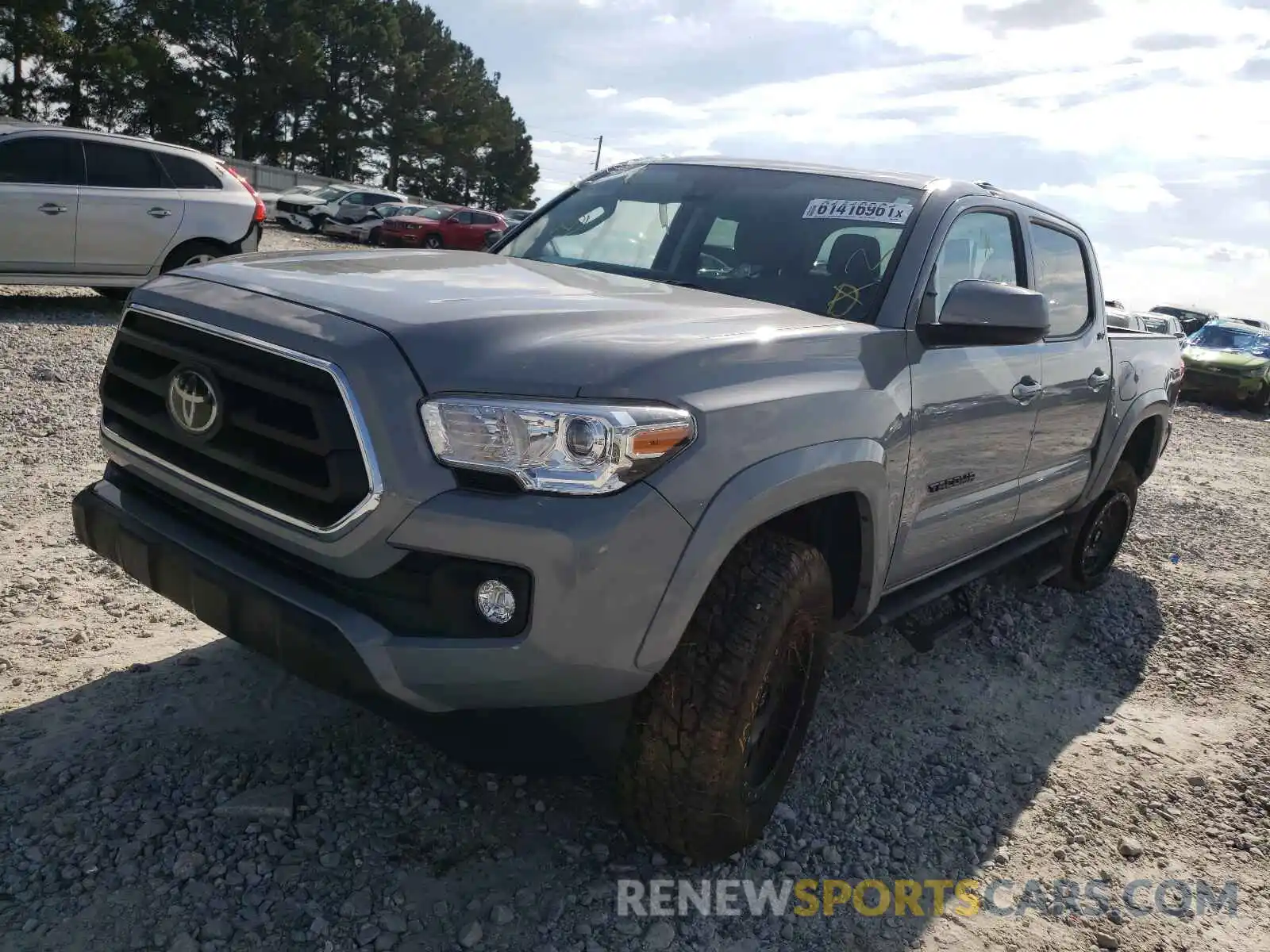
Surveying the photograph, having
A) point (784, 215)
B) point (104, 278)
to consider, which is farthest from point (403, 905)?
point (104, 278)

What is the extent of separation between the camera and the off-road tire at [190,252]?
30.7ft

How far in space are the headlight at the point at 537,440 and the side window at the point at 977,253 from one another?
1.53m

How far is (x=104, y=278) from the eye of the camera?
9094 mm

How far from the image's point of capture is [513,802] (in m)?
2.88

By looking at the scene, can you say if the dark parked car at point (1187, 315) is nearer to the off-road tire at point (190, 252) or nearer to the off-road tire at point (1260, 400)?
the off-road tire at point (1260, 400)

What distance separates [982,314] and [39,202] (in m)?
8.39

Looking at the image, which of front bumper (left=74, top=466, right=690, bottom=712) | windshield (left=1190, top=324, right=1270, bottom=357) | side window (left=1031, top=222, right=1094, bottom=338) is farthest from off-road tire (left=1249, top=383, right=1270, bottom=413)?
front bumper (left=74, top=466, right=690, bottom=712)

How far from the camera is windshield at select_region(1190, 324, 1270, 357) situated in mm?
17078

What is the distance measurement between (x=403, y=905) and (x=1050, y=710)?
2.68 meters

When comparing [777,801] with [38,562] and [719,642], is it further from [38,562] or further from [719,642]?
[38,562]

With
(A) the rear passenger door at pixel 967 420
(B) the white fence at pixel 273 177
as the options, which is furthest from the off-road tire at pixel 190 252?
(B) the white fence at pixel 273 177

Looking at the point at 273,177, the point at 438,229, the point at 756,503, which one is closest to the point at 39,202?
the point at 756,503

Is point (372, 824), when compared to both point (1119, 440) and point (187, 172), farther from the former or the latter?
point (187, 172)

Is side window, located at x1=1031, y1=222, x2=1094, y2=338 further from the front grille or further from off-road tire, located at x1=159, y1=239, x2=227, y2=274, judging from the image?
off-road tire, located at x1=159, y1=239, x2=227, y2=274
